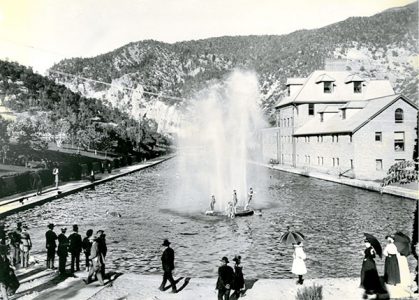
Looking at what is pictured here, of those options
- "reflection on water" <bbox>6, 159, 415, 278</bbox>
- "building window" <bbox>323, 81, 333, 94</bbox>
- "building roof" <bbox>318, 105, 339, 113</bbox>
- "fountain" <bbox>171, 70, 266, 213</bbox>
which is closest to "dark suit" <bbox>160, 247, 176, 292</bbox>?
"reflection on water" <bbox>6, 159, 415, 278</bbox>

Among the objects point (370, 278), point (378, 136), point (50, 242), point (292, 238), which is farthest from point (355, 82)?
point (50, 242)

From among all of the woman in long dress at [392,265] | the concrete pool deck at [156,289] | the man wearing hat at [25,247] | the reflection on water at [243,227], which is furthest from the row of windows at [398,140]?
the man wearing hat at [25,247]

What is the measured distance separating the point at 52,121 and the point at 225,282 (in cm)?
7839

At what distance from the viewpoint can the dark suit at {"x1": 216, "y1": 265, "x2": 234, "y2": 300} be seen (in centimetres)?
1103

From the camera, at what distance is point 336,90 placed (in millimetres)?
62344

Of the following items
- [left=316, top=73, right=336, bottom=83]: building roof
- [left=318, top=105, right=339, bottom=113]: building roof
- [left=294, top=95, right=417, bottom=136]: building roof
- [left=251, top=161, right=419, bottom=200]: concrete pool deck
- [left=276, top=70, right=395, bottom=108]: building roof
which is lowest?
[left=251, top=161, right=419, bottom=200]: concrete pool deck

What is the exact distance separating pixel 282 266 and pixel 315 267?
45.3 inches

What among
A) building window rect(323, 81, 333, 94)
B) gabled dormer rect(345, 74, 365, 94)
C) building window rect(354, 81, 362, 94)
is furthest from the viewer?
building window rect(323, 81, 333, 94)

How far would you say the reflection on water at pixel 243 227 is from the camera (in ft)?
55.1

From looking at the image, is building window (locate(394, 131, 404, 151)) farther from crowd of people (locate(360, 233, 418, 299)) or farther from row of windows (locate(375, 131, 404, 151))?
crowd of people (locate(360, 233, 418, 299))

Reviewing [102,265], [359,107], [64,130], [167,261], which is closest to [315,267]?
[167,261]

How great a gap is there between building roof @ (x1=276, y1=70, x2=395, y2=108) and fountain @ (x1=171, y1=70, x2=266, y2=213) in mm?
8379

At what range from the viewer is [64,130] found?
74.9 m

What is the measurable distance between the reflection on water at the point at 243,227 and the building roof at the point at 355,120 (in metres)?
9.61
